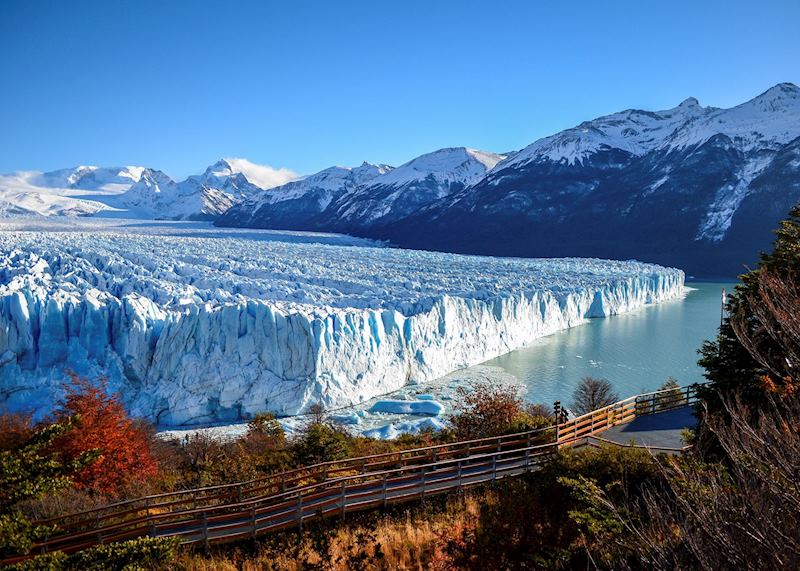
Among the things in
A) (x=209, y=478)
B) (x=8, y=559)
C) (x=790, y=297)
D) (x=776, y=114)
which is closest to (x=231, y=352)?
(x=209, y=478)

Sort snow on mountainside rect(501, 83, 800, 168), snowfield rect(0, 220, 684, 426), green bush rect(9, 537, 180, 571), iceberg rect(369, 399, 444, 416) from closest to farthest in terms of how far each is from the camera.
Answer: green bush rect(9, 537, 180, 571), snowfield rect(0, 220, 684, 426), iceberg rect(369, 399, 444, 416), snow on mountainside rect(501, 83, 800, 168)

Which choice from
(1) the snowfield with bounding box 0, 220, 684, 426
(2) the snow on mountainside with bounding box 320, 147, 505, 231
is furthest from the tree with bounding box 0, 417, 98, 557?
(2) the snow on mountainside with bounding box 320, 147, 505, 231

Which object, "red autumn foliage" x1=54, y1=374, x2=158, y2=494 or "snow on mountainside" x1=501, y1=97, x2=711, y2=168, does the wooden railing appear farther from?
"snow on mountainside" x1=501, y1=97, x2=711, y2=168

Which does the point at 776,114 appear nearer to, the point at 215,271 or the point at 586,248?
the point at 586,248

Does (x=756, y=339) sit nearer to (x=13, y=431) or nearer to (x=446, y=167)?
(x=13, y=431)

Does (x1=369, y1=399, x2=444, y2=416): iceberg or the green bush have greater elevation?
the green bush

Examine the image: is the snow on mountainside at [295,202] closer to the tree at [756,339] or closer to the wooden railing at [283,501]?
the wooden railing at [283,501]

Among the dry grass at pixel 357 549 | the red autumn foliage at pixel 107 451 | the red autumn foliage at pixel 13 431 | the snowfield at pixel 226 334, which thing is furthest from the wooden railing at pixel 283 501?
the snowfield at pixel 226 334
